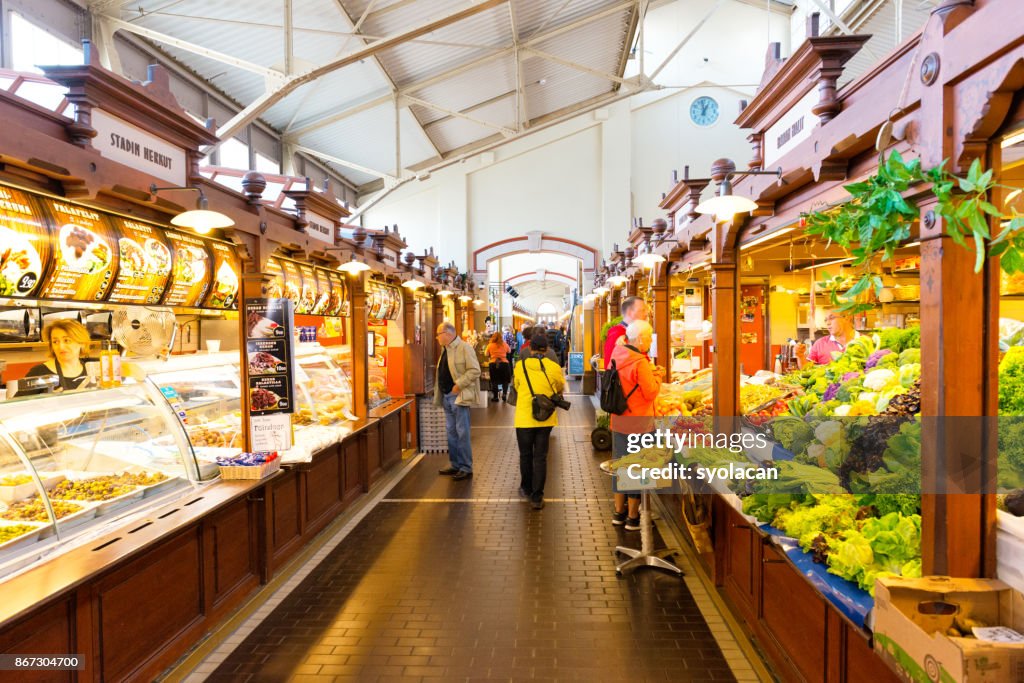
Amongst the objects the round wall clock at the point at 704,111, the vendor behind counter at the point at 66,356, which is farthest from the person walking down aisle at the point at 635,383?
the round wall clock at the point at 704,111

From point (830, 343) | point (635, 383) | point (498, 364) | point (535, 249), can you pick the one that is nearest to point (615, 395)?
point (635, 383)

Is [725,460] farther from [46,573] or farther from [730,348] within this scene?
[46,573]

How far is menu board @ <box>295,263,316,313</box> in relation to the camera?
6562 mm

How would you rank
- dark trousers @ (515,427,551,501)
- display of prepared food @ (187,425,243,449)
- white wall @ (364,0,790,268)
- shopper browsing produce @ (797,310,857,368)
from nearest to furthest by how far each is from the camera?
display of prepared food @ (187,425,243,449) < dark trousers @ (515,427,551,501) < shopper browsing produce @ (797,310,857,368) < white wall @ (364,0,790,268)

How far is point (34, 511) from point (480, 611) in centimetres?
266

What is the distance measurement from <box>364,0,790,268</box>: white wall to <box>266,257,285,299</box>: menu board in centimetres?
1365

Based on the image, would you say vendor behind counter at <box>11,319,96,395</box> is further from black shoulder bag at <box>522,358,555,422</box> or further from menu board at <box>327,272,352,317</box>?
black shoulder bag at <box>522,358,555,422</box>

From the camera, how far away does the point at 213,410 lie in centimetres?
544

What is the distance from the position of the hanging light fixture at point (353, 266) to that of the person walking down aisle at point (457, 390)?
3.81 ft

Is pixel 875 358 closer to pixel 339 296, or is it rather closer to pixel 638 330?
pixel 638 330

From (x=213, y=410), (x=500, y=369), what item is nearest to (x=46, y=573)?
(x=213, y=410)

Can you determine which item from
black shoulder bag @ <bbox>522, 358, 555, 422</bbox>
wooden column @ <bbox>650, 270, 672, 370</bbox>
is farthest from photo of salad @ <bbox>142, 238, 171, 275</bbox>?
wooden column @ <bbox>650, 270, 672, 370</bbox>

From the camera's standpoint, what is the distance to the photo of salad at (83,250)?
3300 millimetres

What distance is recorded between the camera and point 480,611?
4414 millimetres
